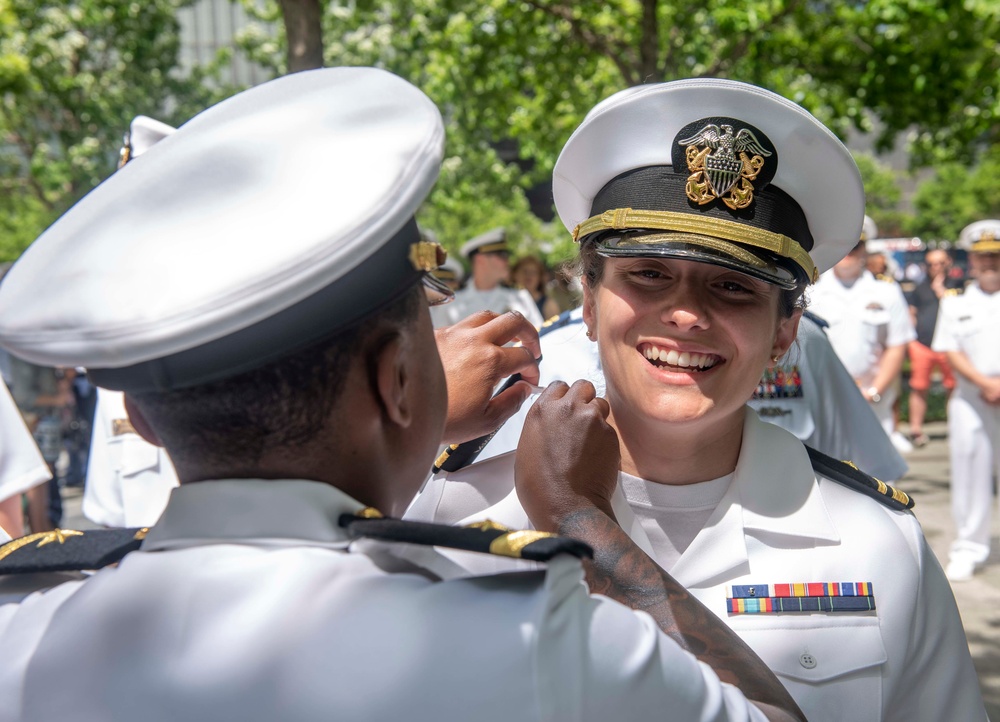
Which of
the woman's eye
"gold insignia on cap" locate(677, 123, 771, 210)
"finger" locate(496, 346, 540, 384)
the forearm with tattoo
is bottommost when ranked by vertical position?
the forearm with tattoo

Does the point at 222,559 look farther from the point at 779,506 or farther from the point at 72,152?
the point at 72,152

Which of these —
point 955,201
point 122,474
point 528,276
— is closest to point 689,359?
point 122,474

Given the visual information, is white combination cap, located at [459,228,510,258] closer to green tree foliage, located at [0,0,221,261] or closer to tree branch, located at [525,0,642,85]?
tree branch, located at [525,0,642,85]

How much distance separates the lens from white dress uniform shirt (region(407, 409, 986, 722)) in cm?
187

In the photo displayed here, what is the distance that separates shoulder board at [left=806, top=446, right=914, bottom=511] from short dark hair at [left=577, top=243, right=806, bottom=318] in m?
0.30

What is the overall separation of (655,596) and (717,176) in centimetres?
86

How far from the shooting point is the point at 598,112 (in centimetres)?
208

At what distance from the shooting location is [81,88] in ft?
56.3

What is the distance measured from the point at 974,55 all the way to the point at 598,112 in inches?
282

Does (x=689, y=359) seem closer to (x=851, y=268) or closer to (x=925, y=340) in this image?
(x=851, y=268)

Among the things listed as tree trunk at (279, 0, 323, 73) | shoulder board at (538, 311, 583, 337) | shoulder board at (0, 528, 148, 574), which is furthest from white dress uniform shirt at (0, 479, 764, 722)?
tree trunk at (279, 0, 323, 73)

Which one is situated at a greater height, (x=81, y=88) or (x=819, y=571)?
(x=819, y=571)

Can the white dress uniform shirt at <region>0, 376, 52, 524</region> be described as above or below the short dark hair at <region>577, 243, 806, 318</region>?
below

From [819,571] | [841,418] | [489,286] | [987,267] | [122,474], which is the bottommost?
[489,286]
